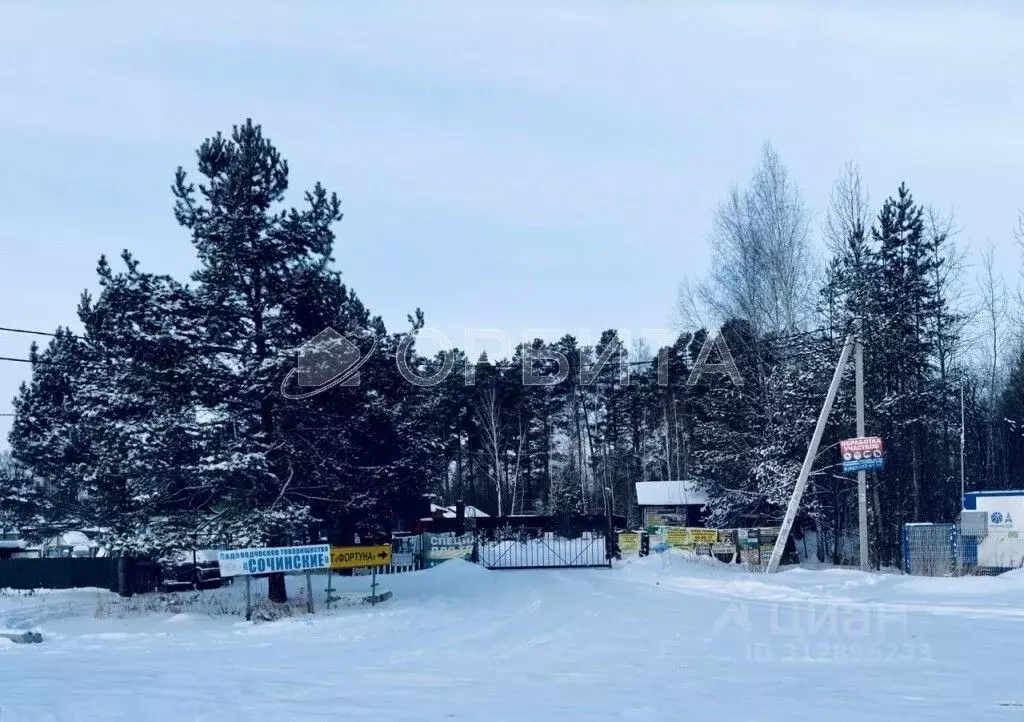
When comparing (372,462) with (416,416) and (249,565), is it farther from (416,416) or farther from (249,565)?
(249,565)

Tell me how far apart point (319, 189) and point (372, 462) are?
282 inches

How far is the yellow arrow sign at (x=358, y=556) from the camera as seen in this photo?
884 inches

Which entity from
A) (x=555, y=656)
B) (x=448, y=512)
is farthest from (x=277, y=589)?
(x=448, y=512)

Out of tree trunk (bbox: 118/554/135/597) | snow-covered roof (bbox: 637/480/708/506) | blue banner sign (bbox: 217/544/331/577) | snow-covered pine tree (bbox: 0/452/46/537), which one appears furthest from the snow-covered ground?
snow-covered roof (bbox: 637/480/708/506)

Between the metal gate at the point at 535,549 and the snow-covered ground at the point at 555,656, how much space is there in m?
12.7

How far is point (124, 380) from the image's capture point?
2116cm

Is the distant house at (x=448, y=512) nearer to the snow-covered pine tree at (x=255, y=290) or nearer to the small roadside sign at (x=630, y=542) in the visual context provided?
the small roadside sign at (x=630, y=542)

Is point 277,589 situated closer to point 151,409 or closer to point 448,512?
point 151,409

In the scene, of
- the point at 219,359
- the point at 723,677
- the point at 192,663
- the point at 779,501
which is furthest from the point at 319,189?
the point at 779,501

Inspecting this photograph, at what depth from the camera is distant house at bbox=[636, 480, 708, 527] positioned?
57.5 metres

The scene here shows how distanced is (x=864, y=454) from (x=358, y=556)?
14.6 meters

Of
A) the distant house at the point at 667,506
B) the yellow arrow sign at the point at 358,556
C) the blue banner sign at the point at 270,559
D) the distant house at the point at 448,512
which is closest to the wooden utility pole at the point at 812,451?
the yellow arrow sign at the point at 358,556

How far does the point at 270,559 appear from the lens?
19.9 metres

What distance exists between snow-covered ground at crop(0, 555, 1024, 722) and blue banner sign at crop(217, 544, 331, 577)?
1.14 meters
